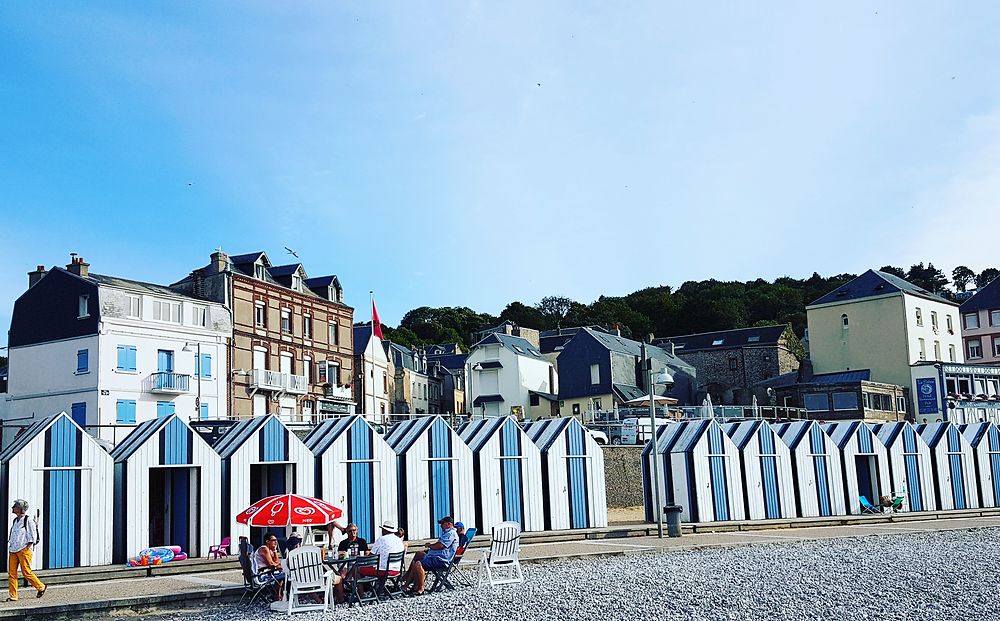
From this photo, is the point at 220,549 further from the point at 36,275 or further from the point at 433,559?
the point at 36,275

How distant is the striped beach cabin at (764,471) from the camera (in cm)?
2903

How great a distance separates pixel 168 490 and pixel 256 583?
792 cm

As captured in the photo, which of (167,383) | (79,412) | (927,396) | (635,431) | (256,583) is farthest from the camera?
(927,396)

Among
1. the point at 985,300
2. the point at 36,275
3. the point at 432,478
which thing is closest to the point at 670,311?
the point at 985,300

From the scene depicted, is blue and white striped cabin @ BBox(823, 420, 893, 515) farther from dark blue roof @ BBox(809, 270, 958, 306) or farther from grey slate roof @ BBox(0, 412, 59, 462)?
dark blue roof @ BBox(809, 270, 958, 306)

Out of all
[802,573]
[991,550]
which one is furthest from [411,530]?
[991,550]

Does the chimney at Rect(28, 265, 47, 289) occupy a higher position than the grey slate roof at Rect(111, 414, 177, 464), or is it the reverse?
the chimney at Rect(28, 265, 47, 289)

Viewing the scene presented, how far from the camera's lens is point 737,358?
224 ft

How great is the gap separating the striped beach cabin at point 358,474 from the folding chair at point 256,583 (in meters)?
7.64

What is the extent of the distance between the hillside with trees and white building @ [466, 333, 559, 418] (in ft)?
96.0

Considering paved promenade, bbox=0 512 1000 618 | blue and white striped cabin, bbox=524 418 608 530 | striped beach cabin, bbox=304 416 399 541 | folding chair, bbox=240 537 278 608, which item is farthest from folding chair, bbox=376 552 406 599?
blue and white striped cabin, bbox=524 418 608 530

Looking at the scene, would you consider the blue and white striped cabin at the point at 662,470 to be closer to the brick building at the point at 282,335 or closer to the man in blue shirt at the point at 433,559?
the man in blue shirt at the point at 433,559

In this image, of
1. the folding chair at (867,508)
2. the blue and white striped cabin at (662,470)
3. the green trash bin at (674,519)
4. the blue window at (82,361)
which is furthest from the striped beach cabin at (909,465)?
the blue window at (82,361)

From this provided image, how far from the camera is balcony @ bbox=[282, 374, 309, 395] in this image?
4781 centimetres
